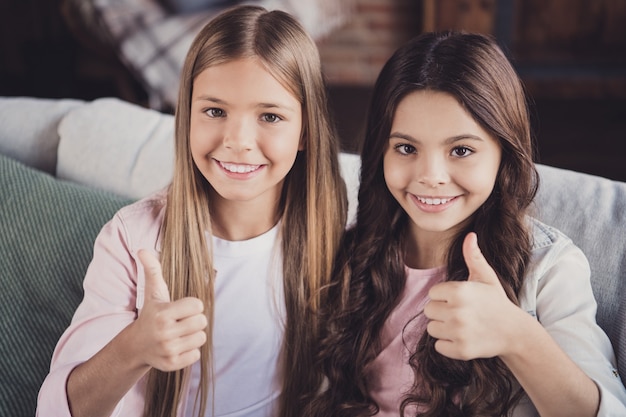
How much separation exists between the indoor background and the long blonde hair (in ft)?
5.71

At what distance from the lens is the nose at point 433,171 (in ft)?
3.51

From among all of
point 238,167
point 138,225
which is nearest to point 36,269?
point 138,225

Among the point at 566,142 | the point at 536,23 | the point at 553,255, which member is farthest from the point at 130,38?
the point at 553,255

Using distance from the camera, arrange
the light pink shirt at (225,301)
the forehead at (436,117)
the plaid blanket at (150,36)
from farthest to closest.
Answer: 1. the plaid blanket at (150,36)
2. the light pink shirt at (225,301)
3. the forehead at (436,117)

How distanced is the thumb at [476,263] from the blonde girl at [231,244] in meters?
0.34

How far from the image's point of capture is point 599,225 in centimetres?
123

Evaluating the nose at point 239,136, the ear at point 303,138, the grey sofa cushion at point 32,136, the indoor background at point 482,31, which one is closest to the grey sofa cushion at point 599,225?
the ear at point 303,138

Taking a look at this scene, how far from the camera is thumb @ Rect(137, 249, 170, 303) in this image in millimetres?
961

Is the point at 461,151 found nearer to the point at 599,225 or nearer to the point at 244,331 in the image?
the point at 599,225

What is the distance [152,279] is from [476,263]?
0.41 metres

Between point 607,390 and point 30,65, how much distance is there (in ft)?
14.5

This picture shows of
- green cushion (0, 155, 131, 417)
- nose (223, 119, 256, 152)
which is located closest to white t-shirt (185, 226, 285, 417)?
nose (223, 119, 256, 152)

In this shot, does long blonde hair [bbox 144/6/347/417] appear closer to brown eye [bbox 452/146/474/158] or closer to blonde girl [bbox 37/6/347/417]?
blonde girl [bbox 37/6/347/417]

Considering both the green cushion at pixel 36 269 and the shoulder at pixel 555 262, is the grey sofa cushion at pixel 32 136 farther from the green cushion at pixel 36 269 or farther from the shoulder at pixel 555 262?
the shoulder at pixel 555 262
